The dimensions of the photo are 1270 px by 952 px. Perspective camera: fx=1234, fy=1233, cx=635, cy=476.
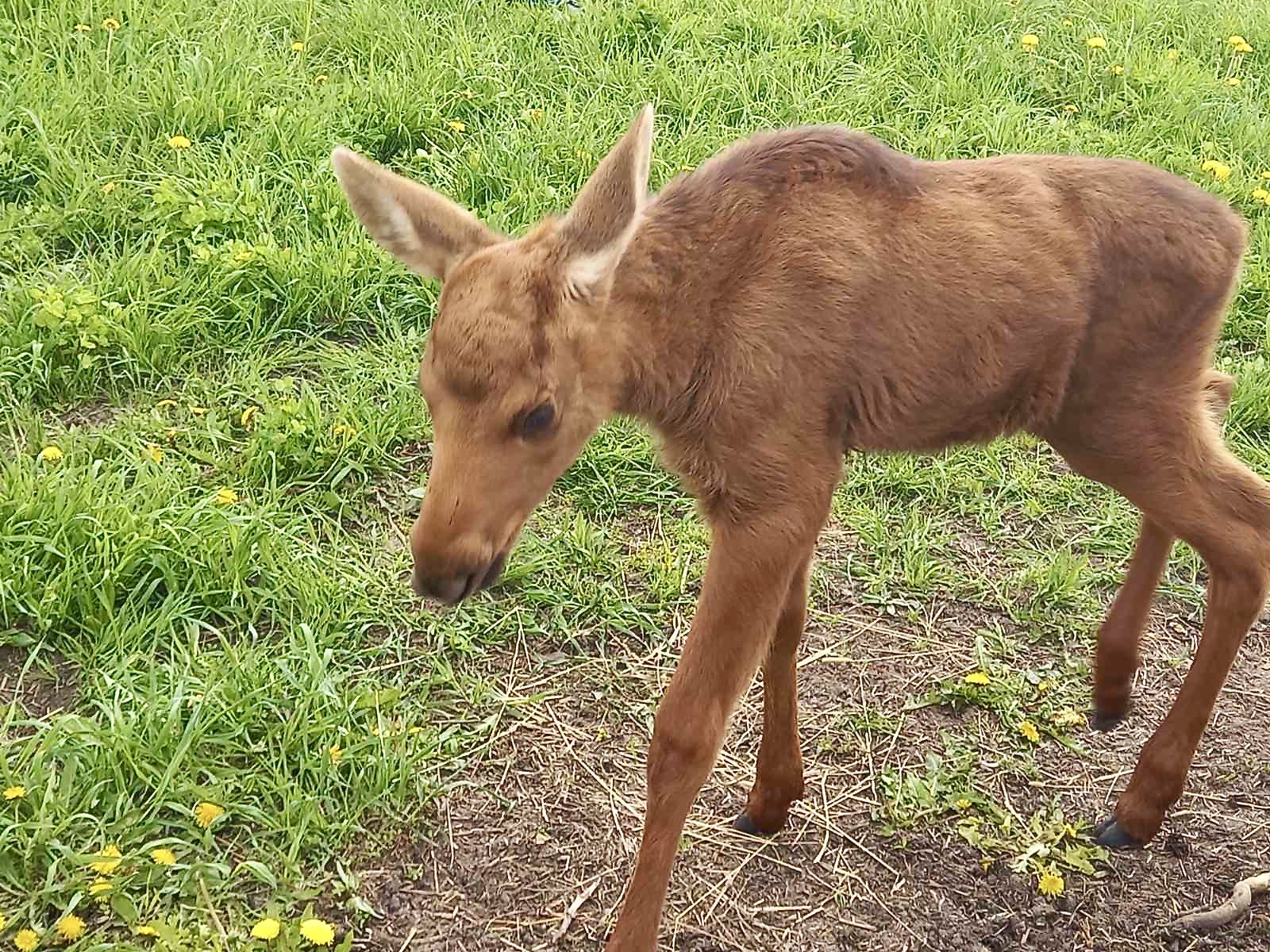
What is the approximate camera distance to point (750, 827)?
3.17m

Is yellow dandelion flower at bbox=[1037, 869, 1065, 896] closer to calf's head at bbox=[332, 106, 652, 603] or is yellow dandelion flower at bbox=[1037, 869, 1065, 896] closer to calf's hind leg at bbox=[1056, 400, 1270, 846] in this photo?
calf's hind leg at bbox=[1056, 400, 1270, 846]

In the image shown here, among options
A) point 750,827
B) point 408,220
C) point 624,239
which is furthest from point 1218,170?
point 408,220

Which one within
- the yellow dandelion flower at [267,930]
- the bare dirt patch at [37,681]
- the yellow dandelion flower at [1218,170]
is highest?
the yellow dandelion flower at [1218,170]

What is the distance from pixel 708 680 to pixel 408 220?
1157 millimetres

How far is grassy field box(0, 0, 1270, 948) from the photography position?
3039mm

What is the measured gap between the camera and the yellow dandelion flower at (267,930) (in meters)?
2.63

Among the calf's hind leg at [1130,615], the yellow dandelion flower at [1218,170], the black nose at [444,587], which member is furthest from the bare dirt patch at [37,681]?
the yellow dandelion flower at [1218,170]

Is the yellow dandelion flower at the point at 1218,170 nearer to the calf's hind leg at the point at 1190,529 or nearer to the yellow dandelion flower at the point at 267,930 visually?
the calf's hind leg at the point at 1190,529

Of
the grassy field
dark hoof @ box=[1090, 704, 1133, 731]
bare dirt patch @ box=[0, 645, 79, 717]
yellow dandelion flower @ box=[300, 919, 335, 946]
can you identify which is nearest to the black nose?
yellow dandelion flower @ box=[300, 919, 335, 946]

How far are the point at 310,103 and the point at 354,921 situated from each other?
3.74 m

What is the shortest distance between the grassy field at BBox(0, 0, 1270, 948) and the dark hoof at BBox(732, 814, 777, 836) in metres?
0.07

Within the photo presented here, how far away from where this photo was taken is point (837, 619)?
3859 millimetres

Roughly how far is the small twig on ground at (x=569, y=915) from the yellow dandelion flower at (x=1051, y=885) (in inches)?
42.6

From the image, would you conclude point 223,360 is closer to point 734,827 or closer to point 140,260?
point 140,260
